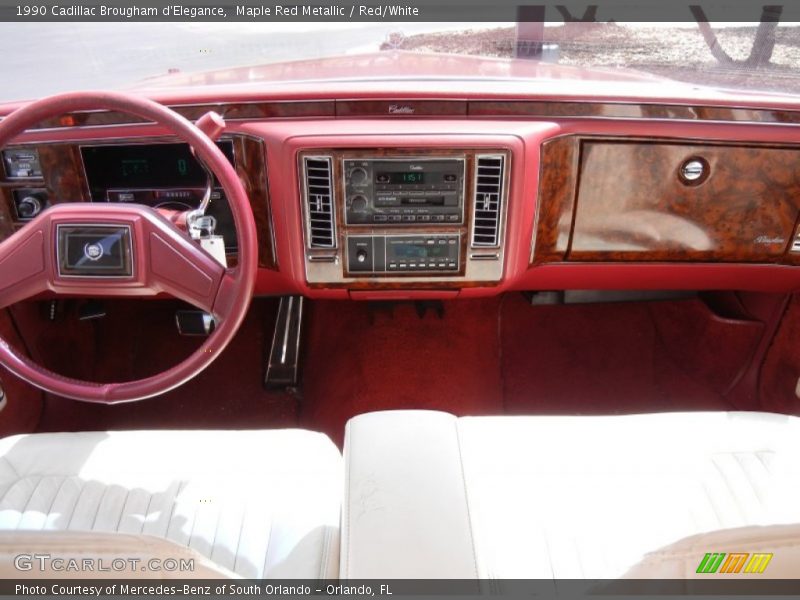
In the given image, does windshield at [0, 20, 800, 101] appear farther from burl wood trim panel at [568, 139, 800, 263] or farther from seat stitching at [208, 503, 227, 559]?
seat stitching at [208, 503, 227, 559]

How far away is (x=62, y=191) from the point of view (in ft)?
6.42

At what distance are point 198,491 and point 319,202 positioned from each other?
2.67 feet

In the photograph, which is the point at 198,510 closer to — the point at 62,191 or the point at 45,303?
the point at 62,191

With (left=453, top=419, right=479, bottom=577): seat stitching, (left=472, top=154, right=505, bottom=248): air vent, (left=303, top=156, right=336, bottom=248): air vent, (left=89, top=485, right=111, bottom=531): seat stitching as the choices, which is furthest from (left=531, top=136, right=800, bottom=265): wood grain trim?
(left=89, top=485, right=111, bottom=531): seat stitching

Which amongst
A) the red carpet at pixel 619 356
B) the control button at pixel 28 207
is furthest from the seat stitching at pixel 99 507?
the red carpet at pixel 619 356

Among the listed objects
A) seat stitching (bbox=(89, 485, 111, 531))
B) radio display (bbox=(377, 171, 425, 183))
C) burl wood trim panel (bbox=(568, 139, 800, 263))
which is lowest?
seat stitching (bbox=(89, 485, 111, 531))

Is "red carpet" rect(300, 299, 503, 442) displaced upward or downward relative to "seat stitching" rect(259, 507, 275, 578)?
downward

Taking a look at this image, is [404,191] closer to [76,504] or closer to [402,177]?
[402,177]

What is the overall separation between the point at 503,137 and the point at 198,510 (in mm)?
1176

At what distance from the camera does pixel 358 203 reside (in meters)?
1.90

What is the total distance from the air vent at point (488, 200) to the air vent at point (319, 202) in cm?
40

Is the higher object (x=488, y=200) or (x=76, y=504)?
(x=488, y=200)

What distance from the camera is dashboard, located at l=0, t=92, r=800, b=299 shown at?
185cm

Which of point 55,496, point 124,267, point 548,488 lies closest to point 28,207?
point 124,267
